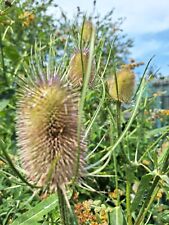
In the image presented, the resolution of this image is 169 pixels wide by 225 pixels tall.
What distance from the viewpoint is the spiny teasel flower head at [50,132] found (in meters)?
0.88

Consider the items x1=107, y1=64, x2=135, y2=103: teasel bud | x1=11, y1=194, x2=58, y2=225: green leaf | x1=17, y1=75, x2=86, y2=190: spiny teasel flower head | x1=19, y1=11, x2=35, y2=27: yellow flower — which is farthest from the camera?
x1=19, y1=11, x2=35, y2=27: yellow flower

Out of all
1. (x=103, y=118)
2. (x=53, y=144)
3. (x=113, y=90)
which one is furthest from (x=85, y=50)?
(x=103, y=118)

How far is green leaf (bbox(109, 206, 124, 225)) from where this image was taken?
1172mm

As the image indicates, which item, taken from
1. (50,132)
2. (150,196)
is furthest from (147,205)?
(50,132)

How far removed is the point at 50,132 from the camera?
0.89m

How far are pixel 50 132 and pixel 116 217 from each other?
37 centimetres

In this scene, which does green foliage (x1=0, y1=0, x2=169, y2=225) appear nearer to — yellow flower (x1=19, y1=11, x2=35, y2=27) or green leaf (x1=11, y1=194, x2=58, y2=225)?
green leaf (x1=11, y1=194, x2=58, y2=225)

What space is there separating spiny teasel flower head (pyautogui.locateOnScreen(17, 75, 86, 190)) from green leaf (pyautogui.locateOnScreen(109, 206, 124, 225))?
0.31m

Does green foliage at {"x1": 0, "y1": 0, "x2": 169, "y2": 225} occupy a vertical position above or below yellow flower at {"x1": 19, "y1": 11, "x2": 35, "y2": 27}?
below

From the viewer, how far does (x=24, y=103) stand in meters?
0.93

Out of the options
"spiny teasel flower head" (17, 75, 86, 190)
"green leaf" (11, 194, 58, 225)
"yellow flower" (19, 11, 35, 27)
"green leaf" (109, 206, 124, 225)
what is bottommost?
"green leaf" (109, 206, 124, 225)

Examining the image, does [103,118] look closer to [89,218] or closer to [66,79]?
[89,218]

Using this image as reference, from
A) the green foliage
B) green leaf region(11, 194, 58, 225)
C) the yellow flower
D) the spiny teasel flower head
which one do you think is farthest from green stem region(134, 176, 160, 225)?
the yellow flower

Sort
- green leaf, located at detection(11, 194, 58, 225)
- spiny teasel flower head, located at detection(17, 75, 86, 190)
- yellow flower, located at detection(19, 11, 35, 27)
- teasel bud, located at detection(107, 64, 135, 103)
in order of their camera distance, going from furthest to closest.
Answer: yellow flower, located at detection(19, 11, 35, 27) → teasel bud, located at detection(107, 64, 135, 103) → green leaf, located at detection(11, 194, 58, 225) → spiny teasel flower head, located at detection(17, 75, 86, 190)
